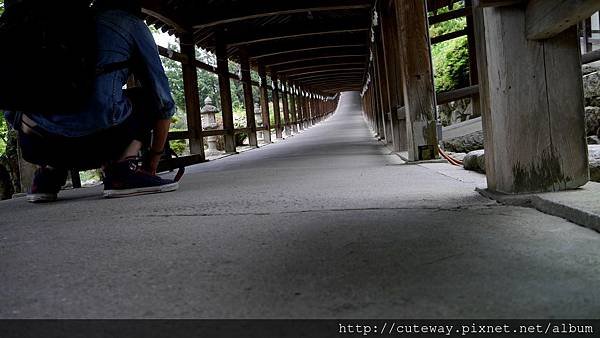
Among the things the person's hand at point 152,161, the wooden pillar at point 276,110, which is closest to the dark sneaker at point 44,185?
the person's hand at point 152,161

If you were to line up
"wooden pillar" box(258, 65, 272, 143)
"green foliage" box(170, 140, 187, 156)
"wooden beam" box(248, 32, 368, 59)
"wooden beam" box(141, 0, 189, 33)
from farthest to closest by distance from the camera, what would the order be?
"green foliage" box(170, 140, 187, 156) < "wooden pillar" box(258, 65, 272, 143) < "wooden beam" box(248, 32, 368, 59) < "wooden beam" box(141, 0, 189, 33)

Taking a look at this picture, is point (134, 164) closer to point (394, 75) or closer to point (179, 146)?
point (394, 75)

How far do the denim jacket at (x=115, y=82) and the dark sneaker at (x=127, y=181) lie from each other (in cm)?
35

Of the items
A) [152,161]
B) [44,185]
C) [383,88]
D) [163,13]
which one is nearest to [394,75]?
[383,88]

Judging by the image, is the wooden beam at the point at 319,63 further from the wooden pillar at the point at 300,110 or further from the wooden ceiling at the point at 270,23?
the wooden pillar at the point at 300,110

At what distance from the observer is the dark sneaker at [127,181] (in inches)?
132

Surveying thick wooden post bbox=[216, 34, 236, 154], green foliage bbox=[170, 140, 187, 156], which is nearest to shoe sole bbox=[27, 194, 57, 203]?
thick wooden post bbox=[216, 34, 236, 154]

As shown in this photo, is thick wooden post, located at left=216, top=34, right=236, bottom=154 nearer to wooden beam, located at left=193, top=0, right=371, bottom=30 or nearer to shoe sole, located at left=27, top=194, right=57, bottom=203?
wooden beam, located at left=193, top=0, right=371, bottom=30

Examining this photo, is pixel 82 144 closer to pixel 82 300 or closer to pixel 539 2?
pixel 82 300

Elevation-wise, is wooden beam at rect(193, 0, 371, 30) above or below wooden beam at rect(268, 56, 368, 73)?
below

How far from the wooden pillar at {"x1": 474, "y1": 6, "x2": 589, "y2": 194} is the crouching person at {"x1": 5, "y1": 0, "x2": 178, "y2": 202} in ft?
7.04

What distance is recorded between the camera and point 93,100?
296 centimetres

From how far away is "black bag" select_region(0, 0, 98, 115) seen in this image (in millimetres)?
2727

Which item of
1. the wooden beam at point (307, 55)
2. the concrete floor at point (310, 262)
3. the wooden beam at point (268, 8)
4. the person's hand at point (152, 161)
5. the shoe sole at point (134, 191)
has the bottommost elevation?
the concrete floor at point (310, 262)
